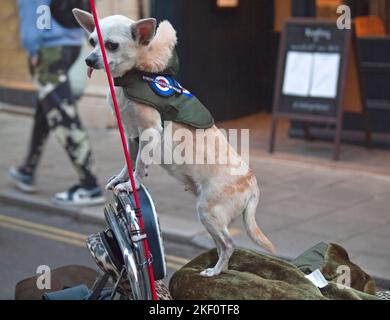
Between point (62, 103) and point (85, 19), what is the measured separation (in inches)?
171

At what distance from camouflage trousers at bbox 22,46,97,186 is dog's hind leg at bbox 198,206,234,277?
434 cm

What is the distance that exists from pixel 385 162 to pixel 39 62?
13.0ft

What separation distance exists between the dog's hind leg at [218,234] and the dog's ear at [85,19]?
3.06 feet

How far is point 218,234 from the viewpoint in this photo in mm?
3742

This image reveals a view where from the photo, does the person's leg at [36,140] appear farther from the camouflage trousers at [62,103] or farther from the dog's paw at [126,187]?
the dog's paw at [126,187]

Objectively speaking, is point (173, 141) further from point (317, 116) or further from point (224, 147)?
point (317, 116)

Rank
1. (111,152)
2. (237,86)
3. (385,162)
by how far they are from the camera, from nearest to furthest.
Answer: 1. (385,162)
2. (111,152)
3. (237,86)

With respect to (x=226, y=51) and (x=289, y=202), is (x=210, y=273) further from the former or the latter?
(x=226, y=51)

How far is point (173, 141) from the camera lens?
368cm

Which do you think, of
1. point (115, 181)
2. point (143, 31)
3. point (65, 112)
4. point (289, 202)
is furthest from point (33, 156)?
point (143, 31)

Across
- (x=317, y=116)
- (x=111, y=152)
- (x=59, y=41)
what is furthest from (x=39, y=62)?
(x=317, y=116)

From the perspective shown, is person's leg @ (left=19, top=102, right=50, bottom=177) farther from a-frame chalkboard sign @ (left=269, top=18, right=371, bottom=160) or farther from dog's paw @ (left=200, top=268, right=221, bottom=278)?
dog's paw @ (left=200, top=268, right=221, bottom=278)
